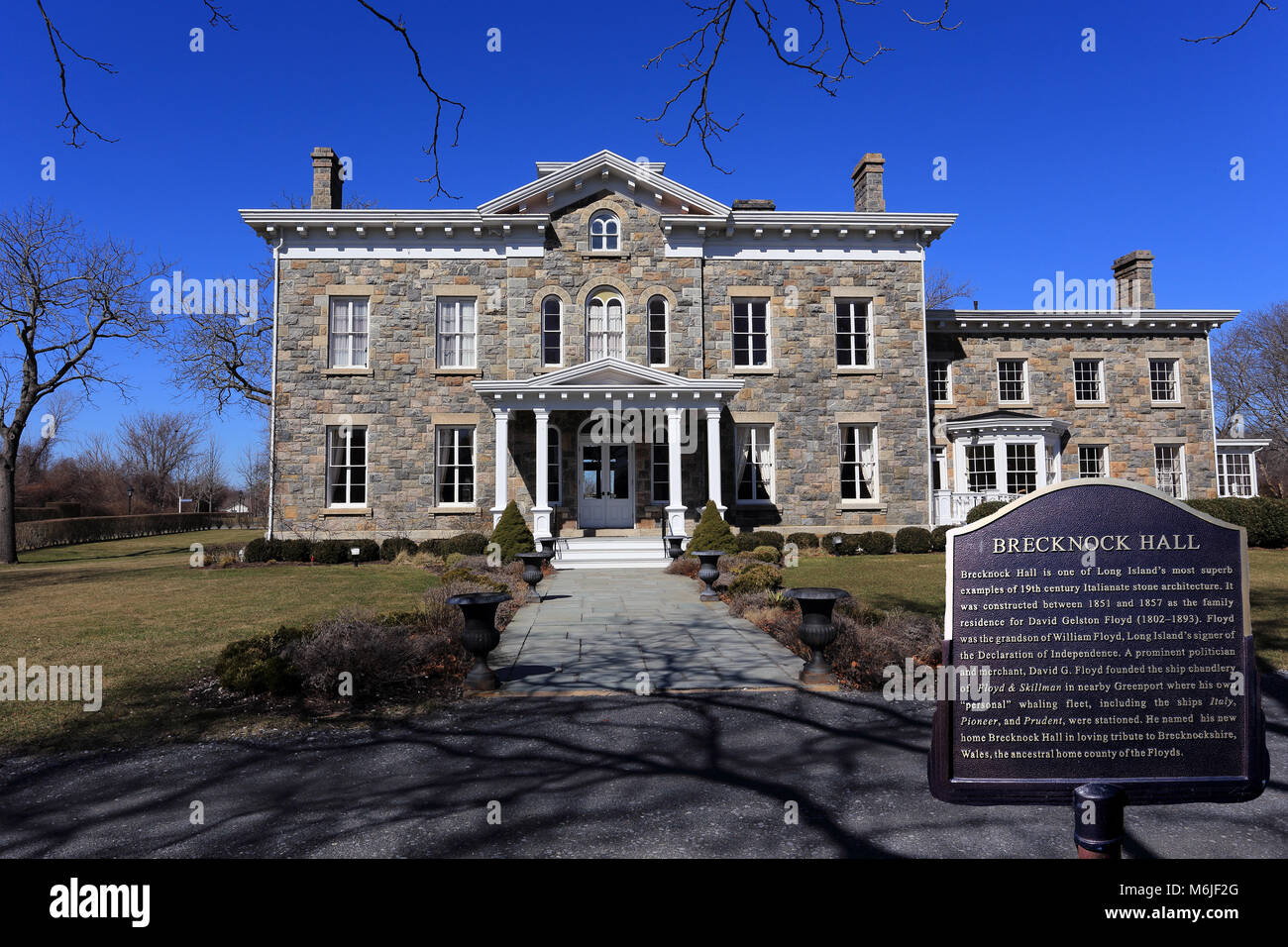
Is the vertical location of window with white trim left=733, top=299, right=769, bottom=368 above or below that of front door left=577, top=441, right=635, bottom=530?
above

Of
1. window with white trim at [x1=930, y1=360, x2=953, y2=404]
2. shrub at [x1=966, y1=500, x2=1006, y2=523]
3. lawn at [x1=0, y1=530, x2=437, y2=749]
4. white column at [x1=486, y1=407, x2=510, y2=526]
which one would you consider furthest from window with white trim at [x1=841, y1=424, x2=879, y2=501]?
lawn at [x1=0, y1=530, x2=437, y2=749]

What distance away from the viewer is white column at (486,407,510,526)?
762 inches

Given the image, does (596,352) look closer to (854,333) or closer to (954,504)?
(854,333)

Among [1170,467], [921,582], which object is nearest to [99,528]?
[921,582]

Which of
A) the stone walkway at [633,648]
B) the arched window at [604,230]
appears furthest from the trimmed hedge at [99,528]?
the stone walkway at [633,648]

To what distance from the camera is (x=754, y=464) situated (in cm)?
2159

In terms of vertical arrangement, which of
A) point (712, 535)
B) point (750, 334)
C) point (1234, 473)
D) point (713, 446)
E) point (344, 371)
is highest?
point (750, 334)

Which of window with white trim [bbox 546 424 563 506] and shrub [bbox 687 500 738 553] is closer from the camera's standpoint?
shrub [bbox 687 500 738 553]

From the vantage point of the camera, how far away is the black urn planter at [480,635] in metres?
6.78

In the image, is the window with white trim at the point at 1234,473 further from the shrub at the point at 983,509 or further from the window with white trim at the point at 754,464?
the window with white trim at the point at 754,464

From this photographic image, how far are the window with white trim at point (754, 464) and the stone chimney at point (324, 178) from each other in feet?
49.2

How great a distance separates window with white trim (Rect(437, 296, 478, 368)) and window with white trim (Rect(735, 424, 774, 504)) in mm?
8709

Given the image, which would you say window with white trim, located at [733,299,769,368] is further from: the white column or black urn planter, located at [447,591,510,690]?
black urn planter, located at [447,591,510,690]

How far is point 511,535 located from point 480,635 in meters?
10.7
